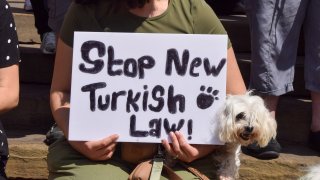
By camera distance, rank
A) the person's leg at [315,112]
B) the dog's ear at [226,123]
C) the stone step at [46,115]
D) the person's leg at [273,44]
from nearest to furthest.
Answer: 1. the dog's ear at [226,123]
2. the person's leg at [273,44]
3. the person's leg at [315,112]
4. the stone step at [46,115]

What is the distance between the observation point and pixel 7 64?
253 cm

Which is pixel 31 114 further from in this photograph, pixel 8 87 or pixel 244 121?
pixel 244 121

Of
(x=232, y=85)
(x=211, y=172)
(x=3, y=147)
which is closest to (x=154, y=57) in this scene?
(x=232, y=85)

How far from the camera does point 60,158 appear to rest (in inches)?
97.8

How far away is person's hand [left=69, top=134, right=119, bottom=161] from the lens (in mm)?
2377

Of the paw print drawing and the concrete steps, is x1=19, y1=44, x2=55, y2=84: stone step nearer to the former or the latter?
the concrete steps

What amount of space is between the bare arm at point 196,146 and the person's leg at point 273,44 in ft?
2.92

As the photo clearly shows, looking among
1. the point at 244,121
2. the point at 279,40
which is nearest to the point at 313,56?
the point at 279,40

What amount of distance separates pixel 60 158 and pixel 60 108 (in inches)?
7.4

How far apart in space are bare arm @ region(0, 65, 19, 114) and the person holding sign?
153mm

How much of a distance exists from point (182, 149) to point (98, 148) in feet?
0.97

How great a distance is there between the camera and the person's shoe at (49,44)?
4.18 meters

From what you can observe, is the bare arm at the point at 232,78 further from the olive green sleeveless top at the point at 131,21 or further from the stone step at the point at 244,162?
the stone step at the point at 244,162

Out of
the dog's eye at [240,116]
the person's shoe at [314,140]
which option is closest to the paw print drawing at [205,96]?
the dog's eye at [240,116]
